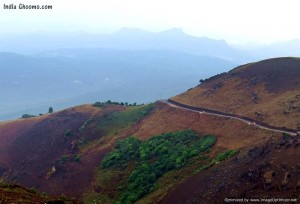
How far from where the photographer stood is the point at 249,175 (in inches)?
1305

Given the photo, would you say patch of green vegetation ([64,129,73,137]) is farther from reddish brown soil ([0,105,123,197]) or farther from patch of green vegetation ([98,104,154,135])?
patch of green vegetation ([98,104,154,135])

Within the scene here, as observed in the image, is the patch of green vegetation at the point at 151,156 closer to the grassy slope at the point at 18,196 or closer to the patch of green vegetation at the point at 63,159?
the patch of green vegetation at the point at 63,159

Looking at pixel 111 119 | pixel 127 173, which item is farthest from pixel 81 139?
pixel 127 173

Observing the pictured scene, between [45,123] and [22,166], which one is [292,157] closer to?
[22,166]

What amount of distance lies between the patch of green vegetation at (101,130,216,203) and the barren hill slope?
9883 millimetres

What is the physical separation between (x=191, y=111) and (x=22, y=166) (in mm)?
30774

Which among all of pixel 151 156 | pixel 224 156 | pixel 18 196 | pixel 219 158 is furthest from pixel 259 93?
pixel 18 196

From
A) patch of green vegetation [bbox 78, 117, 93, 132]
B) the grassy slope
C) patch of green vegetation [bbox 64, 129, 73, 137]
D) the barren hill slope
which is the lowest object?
patch of green vegetation [bbox 64, 129, 73, 137]

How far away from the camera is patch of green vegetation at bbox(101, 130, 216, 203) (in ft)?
146

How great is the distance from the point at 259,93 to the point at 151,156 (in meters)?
23.2

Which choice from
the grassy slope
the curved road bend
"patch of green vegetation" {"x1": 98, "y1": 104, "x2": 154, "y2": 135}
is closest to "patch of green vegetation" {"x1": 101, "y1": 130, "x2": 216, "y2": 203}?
the curved road bend

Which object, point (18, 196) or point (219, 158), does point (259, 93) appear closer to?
point (219, 158)

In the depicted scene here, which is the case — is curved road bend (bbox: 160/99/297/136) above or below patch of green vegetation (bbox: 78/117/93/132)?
above

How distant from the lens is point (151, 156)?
52.0m
